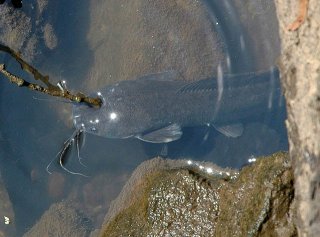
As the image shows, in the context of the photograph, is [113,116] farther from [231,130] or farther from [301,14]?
[301,14]

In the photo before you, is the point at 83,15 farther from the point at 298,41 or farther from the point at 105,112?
the point at 298,41

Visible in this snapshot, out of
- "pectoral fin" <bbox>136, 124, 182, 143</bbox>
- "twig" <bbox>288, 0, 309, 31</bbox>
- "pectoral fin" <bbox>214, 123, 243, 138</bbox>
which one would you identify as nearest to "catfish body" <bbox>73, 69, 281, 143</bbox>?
"pectoral fin" <bbox>136, 124, 182, 143</bbox>

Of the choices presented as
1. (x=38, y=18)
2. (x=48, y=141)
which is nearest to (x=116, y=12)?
(x=38, y=18)

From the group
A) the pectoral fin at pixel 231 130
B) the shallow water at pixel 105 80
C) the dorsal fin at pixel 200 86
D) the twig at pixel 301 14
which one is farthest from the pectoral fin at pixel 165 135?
the twig at pixel 301 14

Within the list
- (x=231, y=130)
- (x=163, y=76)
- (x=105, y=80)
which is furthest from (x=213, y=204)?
(x=105, y=80)

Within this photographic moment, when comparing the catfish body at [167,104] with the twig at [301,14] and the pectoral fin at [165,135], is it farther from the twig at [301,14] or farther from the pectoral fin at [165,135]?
the twig at [301,14]

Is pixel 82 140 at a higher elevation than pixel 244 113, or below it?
below
